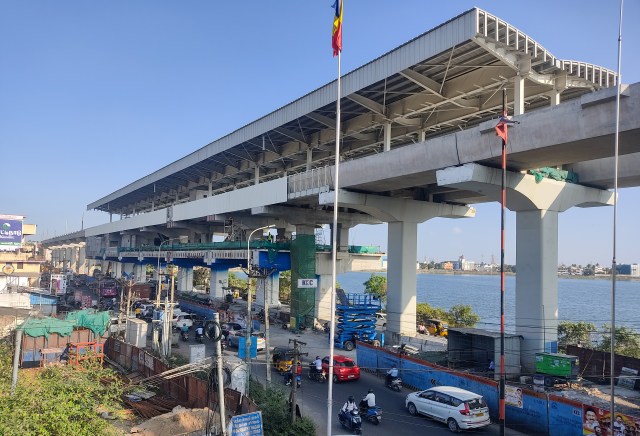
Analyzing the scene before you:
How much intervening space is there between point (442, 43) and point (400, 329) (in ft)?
57.8

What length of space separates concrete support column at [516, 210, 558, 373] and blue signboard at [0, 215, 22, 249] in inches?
2615

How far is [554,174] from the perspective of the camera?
76.7 ft

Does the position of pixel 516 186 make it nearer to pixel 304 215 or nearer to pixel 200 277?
pixel 304 215

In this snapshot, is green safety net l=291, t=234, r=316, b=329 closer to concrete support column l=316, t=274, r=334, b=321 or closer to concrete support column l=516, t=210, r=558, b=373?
→ concrete support column l=316, t=274, r=334, b=321

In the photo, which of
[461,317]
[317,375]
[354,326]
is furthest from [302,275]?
[461,317]

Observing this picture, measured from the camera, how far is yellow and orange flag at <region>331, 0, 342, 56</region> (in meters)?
15.6

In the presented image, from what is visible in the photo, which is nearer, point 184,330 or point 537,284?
point 537,284

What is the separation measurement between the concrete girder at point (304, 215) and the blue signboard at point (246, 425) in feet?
85.3

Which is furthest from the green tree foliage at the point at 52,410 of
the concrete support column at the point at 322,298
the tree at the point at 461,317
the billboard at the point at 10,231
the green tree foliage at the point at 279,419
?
the billboard at the point at 10,231

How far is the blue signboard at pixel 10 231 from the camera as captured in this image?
65.6 meters

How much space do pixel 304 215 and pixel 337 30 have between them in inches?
1005

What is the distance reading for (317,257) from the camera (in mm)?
40500

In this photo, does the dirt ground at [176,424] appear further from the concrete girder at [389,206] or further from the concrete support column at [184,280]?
the concrete support column at [184,280]

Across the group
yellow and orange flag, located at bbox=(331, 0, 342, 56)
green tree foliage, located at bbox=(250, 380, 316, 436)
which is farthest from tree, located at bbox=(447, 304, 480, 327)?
yellow and orange flag, located at bbox=(331, 0, 342, 56)
